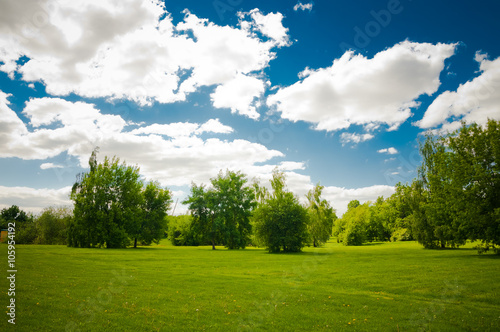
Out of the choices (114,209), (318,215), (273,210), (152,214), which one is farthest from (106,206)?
(318,215)

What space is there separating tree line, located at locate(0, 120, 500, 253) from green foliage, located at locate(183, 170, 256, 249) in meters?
0.25

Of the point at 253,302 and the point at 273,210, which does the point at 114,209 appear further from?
the point at 253,302

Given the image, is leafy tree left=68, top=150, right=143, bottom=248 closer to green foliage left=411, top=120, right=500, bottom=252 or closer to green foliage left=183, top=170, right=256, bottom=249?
green foliage left=183, top=170, right=256, bottom=249

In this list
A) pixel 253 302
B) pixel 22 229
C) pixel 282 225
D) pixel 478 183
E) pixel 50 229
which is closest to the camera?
pixel 253 302

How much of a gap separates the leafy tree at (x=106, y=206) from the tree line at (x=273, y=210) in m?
0.20

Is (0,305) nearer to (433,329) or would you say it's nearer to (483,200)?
(433,329)

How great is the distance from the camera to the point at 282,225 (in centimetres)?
4684

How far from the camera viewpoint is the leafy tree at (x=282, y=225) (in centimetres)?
4678

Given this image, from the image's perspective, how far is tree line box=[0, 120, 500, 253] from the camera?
105ft

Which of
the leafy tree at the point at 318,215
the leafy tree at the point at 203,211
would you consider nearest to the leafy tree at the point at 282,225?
the leafy tree at the point at 318,215

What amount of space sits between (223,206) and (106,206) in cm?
2725

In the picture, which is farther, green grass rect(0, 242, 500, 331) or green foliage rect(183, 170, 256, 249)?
green foliage rect(183, 170, 256, 249)

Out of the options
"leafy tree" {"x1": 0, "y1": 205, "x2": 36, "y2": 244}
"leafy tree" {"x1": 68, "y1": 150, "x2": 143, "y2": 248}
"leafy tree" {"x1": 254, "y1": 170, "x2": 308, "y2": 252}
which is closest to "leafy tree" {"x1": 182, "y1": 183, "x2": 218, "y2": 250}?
"leafy tree" {"x1": 68, "y1": 150, "x2": 143, "y2": 248}

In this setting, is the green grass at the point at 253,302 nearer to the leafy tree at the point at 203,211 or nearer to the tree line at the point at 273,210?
the tree line at the point at 273,210
